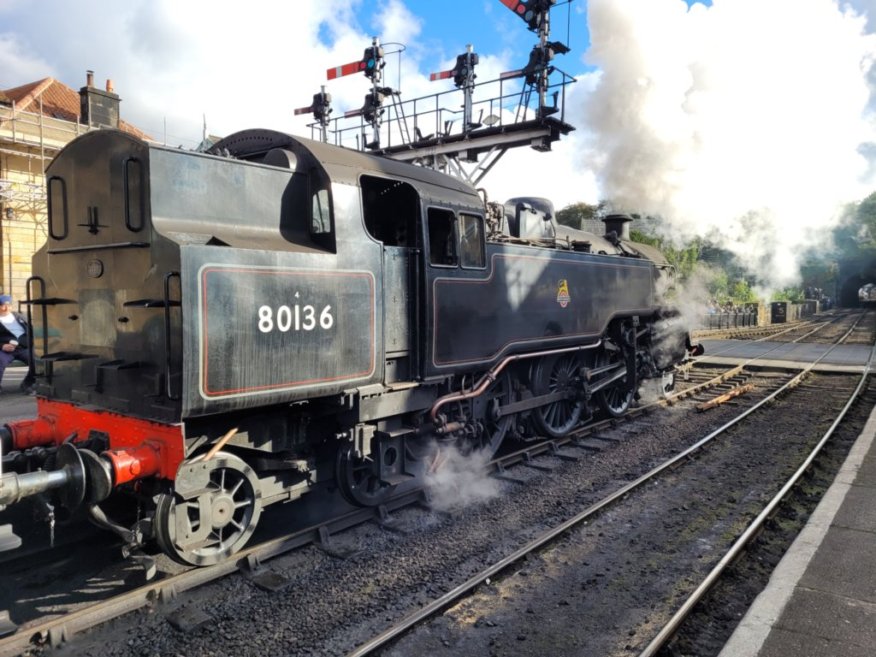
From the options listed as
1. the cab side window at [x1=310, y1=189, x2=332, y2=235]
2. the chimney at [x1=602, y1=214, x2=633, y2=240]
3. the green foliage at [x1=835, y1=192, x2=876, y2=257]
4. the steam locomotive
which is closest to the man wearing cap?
the steam locomotive

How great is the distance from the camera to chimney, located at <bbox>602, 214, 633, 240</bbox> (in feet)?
34.4

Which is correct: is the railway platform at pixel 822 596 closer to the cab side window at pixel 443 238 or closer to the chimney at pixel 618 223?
the cab side window at pixel 443 238

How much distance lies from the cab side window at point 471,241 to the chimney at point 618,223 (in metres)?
5.27

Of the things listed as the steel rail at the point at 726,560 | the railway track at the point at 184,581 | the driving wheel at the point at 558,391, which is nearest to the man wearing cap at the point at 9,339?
the railway track at the point at 184,581

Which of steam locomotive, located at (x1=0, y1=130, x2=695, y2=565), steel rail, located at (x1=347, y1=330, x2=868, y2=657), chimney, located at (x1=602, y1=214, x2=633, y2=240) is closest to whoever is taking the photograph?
steel rail, located at (x1=347, y1=330, x2=868, y2=657)

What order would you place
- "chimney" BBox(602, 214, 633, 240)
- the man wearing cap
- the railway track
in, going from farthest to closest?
1. "chimney" BBox(602, 214, 633, 240)
2. the man wearing cap
3. the railway track

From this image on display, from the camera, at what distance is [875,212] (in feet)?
201

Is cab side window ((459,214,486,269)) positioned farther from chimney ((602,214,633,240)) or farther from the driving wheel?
Result: chimney ((602,214,633,240))

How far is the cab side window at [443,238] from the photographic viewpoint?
5590 millimetres

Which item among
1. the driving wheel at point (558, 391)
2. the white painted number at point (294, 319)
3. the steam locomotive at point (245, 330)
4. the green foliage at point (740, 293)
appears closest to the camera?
the steam locomotive at point (245, 330)

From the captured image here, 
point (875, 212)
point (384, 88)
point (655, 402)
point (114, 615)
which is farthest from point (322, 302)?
point (875, 212)

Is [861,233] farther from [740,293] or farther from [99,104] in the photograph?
[99,104]

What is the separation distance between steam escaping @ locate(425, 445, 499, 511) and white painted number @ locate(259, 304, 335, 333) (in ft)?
7.31

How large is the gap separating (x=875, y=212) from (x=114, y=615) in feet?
248
